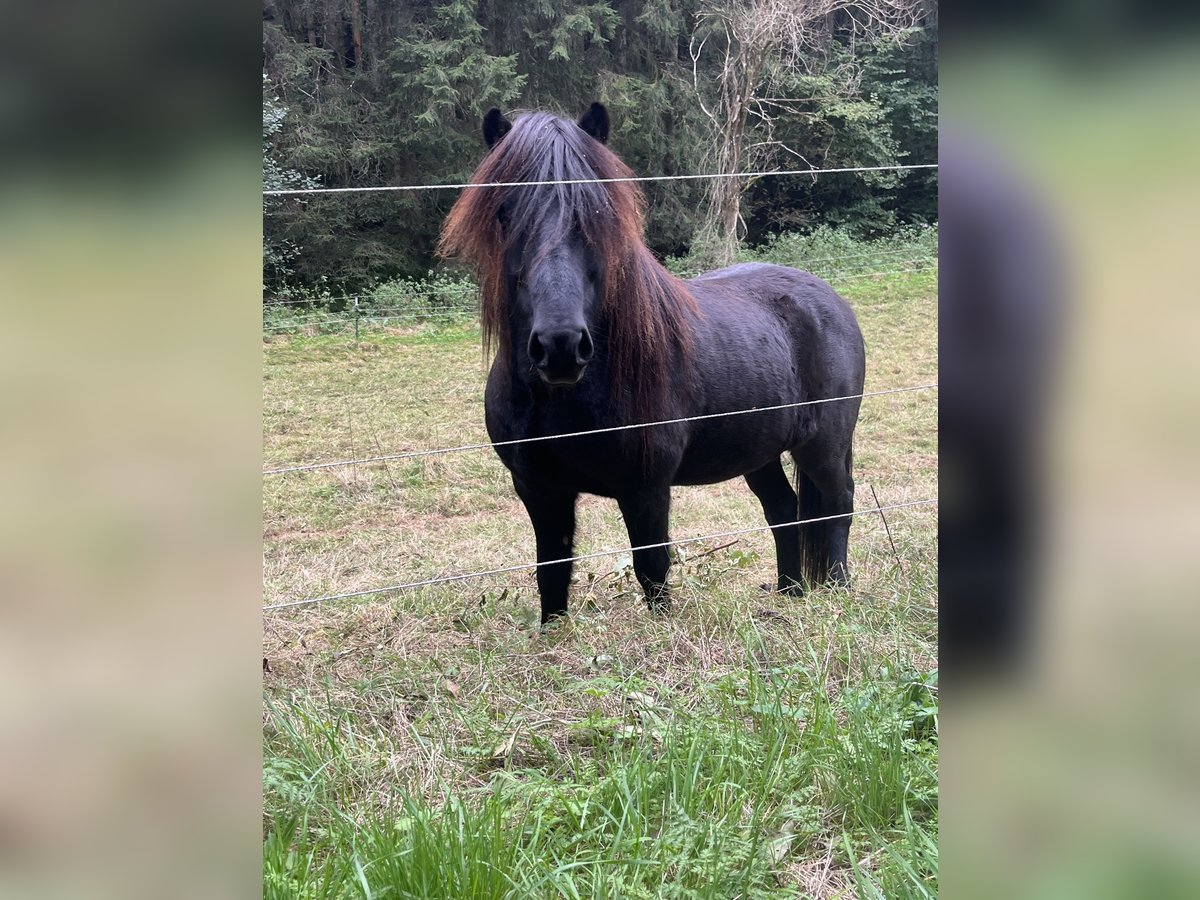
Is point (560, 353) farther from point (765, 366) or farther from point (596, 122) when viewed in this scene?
point (765, 366)

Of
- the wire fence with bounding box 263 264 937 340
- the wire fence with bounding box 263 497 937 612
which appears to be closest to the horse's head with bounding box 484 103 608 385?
the wire fence with bounding box 263 497 937 612

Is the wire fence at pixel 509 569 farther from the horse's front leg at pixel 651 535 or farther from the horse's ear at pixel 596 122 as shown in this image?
the horse's ear at pixel 596 122

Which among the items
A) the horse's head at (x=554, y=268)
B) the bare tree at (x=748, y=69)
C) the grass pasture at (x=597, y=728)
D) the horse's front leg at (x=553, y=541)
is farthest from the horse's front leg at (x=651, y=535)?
the bare tree at (x=748, y=69)

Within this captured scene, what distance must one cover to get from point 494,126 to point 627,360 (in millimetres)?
968

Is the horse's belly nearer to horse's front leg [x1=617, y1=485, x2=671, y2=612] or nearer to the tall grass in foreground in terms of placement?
horse's front leg [x1=617, y1=485, x2=671, y2=612]

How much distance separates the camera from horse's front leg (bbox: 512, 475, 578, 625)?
3.50 metres

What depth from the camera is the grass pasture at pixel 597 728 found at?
1.77m

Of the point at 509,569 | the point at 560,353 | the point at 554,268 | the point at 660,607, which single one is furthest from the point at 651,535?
the point at 509,569

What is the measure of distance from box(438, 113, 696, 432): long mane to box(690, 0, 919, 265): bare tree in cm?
652

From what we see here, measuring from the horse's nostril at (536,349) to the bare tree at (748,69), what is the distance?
23.6 feet

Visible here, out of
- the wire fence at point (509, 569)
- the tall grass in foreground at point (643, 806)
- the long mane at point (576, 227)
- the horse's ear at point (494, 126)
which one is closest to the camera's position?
the tall grass in foreground at point (643, 806)

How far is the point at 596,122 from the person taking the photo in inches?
127
